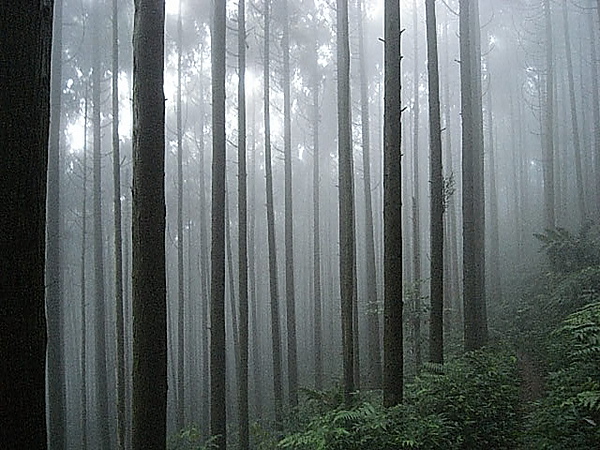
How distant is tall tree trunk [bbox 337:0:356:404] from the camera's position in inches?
469

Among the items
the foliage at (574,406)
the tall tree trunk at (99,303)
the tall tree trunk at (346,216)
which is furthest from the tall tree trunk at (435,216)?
the tall tree trunk at (99,303)

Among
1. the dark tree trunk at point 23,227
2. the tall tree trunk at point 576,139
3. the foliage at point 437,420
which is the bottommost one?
the foliage at point 437,420

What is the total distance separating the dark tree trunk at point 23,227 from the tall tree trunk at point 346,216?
9.16m

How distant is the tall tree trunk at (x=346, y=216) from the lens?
469 inches

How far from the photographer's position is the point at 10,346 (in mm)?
2877

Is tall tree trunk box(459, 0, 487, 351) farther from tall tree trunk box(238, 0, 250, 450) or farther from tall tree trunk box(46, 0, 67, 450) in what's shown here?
tall tree trunk box(46, 0, 67, 450)

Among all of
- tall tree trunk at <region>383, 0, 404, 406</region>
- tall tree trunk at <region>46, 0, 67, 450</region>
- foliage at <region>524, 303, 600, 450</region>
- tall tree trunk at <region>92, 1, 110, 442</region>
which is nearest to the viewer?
foliage at <region>524, 303, 600, 450</region>

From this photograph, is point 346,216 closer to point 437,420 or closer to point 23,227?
point 437,420

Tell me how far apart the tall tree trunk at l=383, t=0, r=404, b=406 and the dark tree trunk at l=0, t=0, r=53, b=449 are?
674 centimetres

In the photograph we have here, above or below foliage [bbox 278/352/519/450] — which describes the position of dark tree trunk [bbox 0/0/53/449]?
above

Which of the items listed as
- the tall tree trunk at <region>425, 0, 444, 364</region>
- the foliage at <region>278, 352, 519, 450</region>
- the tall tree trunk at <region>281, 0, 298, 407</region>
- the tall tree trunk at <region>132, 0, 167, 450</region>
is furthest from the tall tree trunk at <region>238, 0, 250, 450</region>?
the tall tree trunk at <region>132, 0, 167, 450</region>

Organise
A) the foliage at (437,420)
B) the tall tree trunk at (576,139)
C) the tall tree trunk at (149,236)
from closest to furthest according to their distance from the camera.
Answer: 1. the tall tree trunk at (149,236)
2. the foliage at (437,420)
3. the tall tree trunk at (576,139)

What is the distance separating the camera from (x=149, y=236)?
227 inches

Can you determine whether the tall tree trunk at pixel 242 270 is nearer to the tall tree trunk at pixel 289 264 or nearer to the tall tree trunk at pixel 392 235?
the tall tree trunk at pixel 289 264
